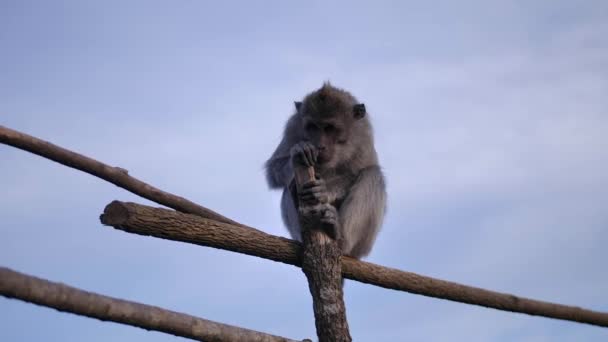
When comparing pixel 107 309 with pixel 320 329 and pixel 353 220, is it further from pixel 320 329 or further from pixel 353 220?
pixel 353 220

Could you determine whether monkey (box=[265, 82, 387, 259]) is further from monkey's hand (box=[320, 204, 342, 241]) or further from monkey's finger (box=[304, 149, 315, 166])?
monkey's hand (box=[320, 204, 342, 241])

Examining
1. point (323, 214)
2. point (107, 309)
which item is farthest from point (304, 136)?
point (107, 309)

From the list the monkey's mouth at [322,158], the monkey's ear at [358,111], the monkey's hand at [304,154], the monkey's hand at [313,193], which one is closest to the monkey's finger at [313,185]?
the monkey's hand at [313,193]

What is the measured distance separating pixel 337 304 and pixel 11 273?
3.39 m

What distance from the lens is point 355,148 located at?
30.7ft

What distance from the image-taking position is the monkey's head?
9.09 metres

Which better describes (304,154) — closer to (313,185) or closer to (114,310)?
(313,185)

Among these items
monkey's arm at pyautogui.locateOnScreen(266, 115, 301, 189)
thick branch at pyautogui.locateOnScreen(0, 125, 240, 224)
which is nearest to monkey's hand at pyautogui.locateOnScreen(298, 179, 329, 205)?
thick branch at pyautogui.locateOnScreen(0, 125, 240, 224)

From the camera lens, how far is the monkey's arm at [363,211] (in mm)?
8289

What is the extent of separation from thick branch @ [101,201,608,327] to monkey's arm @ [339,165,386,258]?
1040 millimetres

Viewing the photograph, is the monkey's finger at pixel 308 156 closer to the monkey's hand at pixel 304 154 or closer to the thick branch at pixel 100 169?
the monkey's hand at pixel 304 154

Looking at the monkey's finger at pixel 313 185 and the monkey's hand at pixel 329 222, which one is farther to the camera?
the monkey's finger at pixel 313 185

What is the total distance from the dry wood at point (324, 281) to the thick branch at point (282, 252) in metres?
0.14

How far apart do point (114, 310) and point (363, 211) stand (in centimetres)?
436
